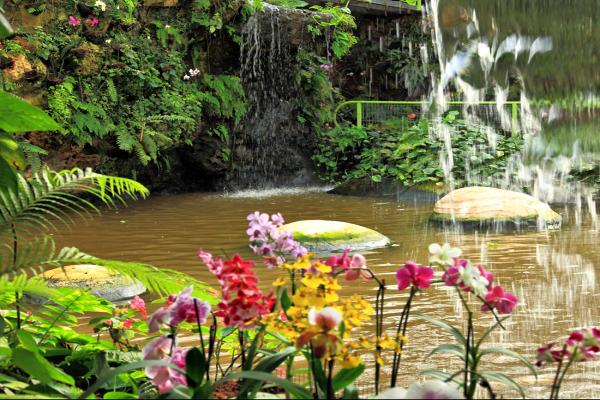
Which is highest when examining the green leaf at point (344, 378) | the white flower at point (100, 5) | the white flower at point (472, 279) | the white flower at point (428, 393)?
the white flower at point (100, 5)

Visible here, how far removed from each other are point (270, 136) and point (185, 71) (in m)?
2.36

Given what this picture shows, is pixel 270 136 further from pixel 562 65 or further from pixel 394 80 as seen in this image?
pixel 562 65

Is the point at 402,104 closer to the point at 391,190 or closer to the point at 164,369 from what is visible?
the point at 391,190

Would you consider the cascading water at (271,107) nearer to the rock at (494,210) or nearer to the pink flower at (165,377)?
the rock at (494,210)

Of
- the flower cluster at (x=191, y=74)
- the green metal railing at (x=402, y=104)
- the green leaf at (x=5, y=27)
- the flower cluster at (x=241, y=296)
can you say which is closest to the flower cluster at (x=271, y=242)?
the flower cluster at (x=241, y=296)

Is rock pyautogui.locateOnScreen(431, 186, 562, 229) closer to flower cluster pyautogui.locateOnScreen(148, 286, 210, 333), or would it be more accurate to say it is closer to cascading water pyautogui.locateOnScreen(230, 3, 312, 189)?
cascading water pyautogui.locateOnScreen(230, 3, 312, 189)

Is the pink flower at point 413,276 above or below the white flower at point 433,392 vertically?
above

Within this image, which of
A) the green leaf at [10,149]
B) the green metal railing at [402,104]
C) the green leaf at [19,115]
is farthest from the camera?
the green metal railing at [402,104]

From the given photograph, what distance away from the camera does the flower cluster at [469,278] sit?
81.8 inches

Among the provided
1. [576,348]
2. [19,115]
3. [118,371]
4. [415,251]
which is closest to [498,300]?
[576,348]

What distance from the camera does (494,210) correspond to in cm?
1005

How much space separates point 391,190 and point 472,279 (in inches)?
478

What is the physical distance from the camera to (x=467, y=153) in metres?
15.0

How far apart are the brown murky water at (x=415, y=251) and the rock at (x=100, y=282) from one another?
2.41 feet
